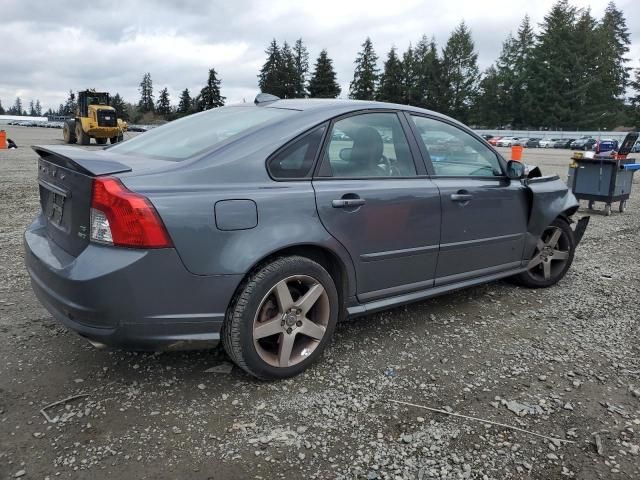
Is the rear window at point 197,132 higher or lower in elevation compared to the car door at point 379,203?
higher

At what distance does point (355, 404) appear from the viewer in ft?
9.26

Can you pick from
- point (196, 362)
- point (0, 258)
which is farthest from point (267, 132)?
point (0, 258)

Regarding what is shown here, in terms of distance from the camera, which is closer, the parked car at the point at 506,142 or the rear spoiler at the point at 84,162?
the rear spoiler at the point at 84,162

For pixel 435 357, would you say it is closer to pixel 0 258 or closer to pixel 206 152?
pixel 206 152

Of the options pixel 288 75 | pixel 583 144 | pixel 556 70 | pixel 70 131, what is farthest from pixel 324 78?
pixel 70 131

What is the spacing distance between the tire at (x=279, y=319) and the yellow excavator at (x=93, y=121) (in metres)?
24.1

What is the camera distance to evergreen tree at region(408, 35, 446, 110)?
81.1m

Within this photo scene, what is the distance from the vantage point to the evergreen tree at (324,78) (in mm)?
81500

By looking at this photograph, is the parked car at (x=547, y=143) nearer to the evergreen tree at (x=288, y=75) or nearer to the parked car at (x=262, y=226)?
the evergreen tree at (x=288, y=75)

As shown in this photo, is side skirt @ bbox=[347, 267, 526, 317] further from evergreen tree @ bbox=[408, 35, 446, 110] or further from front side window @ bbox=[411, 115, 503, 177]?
evergreen tree @ bbox=[408, 35, 446, 110]

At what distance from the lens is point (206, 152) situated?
9.31ft

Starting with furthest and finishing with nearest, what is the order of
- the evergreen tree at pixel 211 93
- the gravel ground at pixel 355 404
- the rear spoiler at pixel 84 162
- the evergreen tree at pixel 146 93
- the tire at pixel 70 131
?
the evergreen tree at pixel 146 93, the evergreen tree at pixel 211 93, the tire at pixel 70 131, the rear spoiler at pixel 84 162, the gravel ground at pixel 355 404

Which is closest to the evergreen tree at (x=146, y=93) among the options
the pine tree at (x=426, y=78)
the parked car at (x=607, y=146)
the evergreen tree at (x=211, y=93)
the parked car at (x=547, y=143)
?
the evergreen tree at (x=211, y=93)

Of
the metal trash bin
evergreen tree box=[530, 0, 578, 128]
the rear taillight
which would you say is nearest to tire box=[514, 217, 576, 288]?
the rear taillight
